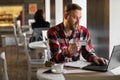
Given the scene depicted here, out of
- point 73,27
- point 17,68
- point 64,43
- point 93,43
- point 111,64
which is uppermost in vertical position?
point 73,27

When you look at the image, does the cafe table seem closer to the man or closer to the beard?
the man

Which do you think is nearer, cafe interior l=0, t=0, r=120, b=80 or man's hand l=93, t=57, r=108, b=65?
cafe interior l=0, t=0, r=120, b=80

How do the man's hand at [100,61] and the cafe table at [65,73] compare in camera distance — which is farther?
the man's hand at [100,61]

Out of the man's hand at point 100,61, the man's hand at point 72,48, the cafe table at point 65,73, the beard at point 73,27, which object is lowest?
the cafe table at point 65,73

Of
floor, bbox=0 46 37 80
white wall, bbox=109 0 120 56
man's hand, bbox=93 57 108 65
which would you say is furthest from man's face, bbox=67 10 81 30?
floor, bbox=0 46 37 80

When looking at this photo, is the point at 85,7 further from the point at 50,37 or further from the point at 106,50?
the point at 50,37

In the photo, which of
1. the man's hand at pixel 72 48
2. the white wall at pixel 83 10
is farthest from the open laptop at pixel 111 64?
the white wall at pixel 83 10

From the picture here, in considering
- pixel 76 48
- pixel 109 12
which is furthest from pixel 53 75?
pixel 109 12

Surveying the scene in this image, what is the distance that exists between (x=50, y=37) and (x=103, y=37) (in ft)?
2.88

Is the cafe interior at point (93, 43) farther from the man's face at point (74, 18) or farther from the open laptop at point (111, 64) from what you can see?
the man's face at point (74, 18)

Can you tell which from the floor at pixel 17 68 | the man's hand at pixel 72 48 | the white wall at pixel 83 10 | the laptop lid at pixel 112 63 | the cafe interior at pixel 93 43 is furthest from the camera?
the floor at pixel 17 68

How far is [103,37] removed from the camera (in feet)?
11.4

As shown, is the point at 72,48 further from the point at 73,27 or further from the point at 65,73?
the point at 65,73

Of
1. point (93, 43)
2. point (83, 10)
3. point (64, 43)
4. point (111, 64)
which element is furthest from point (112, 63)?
point (83, 10)
